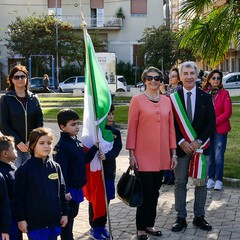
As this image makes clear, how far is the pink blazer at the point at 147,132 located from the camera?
6.16 metres

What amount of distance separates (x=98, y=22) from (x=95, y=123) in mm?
49929

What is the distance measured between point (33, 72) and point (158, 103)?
150ft

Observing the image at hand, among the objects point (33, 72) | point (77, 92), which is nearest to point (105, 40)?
point (33, 72)

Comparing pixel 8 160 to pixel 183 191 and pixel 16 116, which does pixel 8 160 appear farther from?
pixel 183 191

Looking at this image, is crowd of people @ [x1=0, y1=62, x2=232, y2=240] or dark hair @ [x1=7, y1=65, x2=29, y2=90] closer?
crowd of people @ [x1=0, y1=62, x2=232, y2=240]

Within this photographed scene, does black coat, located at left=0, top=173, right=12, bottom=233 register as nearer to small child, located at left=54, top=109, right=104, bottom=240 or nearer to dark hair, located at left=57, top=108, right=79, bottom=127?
small child, located at left=54, top=109, right=104, bottom=240

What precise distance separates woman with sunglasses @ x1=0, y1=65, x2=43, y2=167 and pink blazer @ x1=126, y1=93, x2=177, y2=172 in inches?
51.1

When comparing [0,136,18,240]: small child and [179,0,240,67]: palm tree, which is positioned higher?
[179,0,240,67]: palm tree

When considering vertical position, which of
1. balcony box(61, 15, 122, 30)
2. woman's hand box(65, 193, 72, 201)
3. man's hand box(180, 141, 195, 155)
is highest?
balcony box(61, 15, 122, 30)

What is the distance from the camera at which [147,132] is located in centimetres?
618

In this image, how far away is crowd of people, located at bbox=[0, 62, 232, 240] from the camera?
15.5ft

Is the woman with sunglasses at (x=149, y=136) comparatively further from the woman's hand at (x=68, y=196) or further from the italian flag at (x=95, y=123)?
the woman's hand at (x=68, y=196)

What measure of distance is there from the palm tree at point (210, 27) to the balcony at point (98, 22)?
144 ft

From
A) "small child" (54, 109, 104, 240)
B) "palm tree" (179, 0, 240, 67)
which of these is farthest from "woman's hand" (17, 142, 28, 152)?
"palm tree" (179, 0, 240, 67)
